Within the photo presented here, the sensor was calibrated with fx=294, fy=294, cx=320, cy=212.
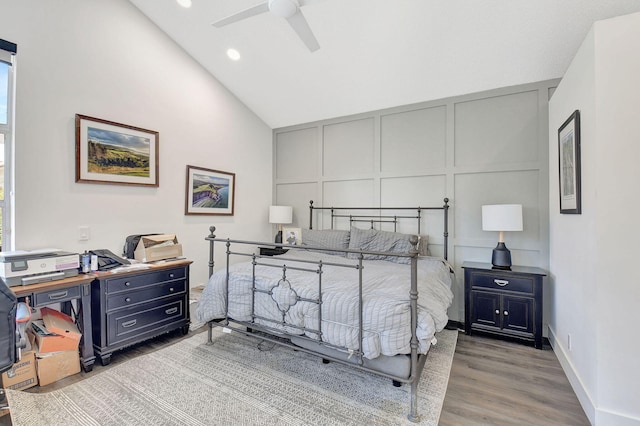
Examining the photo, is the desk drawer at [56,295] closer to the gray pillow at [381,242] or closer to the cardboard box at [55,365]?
the cardboard box at [55,365]

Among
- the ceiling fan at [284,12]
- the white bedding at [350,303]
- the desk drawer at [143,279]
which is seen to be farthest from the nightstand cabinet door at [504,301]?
the desk drawer at [143,279]

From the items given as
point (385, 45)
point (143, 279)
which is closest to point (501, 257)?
point (385, 45)

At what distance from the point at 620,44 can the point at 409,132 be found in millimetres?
2192

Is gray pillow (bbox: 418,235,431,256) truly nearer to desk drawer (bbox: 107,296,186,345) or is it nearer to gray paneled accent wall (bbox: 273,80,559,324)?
gray paneled accent wall (bbox: 273,80,559,324)

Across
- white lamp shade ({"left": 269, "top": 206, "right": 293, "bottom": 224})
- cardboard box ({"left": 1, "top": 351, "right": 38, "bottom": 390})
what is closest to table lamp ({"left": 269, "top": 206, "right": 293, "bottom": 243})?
white lamp shade ({"left": 269, "top": 206, "right": 293, "bottom": 224})

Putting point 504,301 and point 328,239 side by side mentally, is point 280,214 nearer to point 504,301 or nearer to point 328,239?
point 328,239

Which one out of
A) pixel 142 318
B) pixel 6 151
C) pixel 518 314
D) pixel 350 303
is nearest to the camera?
pixel 350 303

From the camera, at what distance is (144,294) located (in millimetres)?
2732

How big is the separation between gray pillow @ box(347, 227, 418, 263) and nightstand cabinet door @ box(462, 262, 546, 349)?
2.30 feet

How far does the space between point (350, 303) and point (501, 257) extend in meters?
1.96

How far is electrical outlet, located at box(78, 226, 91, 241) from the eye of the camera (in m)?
2.75

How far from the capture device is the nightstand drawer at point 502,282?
113 inches

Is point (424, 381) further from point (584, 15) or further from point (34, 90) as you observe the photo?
point (34, 90)

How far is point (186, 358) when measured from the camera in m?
2.57
